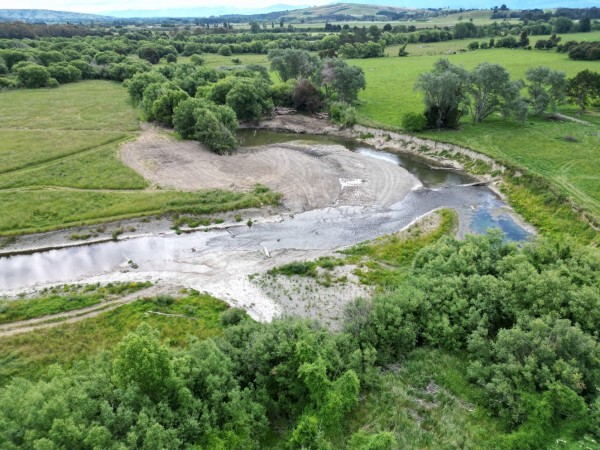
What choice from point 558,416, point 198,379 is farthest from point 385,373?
point 198,379

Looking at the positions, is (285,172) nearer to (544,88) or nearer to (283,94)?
(283,94)

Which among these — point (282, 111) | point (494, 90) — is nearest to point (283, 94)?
point (282, 111)

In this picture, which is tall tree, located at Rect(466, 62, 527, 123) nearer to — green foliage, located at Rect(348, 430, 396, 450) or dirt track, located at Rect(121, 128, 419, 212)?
dirt track, located at Rect(121, 128, 419, 212)

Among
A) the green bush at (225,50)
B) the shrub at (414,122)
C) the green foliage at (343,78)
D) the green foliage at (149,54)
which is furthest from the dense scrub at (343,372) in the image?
the green bush at (225,50)

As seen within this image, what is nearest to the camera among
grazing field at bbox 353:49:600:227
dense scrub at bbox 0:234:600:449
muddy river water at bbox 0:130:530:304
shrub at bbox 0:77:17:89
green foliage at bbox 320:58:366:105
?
dense scrub at bbox 0:234:600:449

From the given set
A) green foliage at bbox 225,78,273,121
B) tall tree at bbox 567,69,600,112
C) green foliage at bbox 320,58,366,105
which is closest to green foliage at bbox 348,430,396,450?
green foliage at bbox 225,78,273,121

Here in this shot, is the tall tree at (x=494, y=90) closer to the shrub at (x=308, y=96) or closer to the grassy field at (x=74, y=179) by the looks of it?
the shrub at (x=308, y=96)
